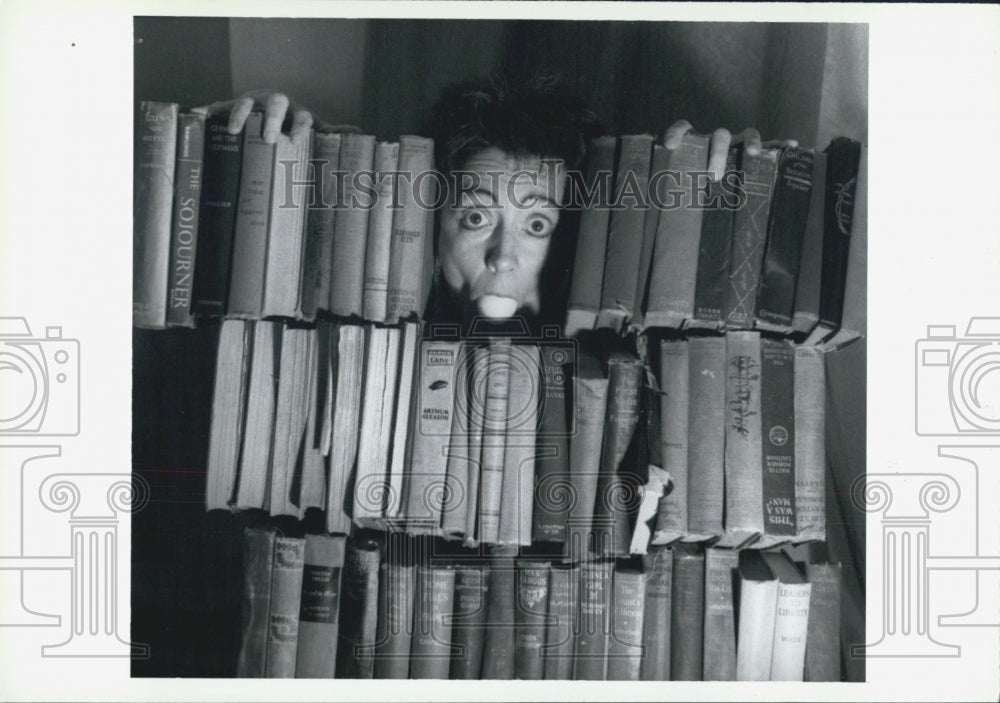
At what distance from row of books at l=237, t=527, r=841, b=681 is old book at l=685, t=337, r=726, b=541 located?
0.19 feet

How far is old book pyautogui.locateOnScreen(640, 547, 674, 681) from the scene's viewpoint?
186 cm

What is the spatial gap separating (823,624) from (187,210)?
1197mm

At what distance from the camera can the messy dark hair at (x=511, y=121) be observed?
185cm

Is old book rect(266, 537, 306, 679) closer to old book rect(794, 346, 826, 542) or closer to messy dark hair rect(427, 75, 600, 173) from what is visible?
messy dark hair rect(427, 75, 600, 173)

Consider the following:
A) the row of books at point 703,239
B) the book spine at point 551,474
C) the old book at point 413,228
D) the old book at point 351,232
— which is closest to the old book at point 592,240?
the row of books at point 703,239

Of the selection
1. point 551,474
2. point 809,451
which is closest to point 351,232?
point 551,474

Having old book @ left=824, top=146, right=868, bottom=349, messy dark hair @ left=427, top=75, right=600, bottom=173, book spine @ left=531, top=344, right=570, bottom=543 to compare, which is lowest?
book spine @ left=531, top=344, right=570, bottom=543

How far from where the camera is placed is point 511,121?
185 centimetres

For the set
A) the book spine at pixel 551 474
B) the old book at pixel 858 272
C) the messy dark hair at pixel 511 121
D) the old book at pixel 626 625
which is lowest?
the old book at pixel 626 625

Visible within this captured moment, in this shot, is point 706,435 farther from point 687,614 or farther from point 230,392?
point 230,392

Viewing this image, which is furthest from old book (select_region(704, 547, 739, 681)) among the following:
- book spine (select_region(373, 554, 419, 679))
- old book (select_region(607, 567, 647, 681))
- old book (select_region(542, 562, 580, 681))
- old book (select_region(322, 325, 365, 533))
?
old book (select_region(322, 325, 365, 533))

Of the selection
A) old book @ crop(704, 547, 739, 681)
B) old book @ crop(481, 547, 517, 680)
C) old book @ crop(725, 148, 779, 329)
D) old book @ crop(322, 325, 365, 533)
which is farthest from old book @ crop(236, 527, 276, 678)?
old book @ crop(725, 148, 779, 329)

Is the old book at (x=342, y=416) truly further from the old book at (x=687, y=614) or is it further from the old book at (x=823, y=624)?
the old book at (x=823, y=624)

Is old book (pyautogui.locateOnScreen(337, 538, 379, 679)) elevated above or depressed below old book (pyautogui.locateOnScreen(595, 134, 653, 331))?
below
